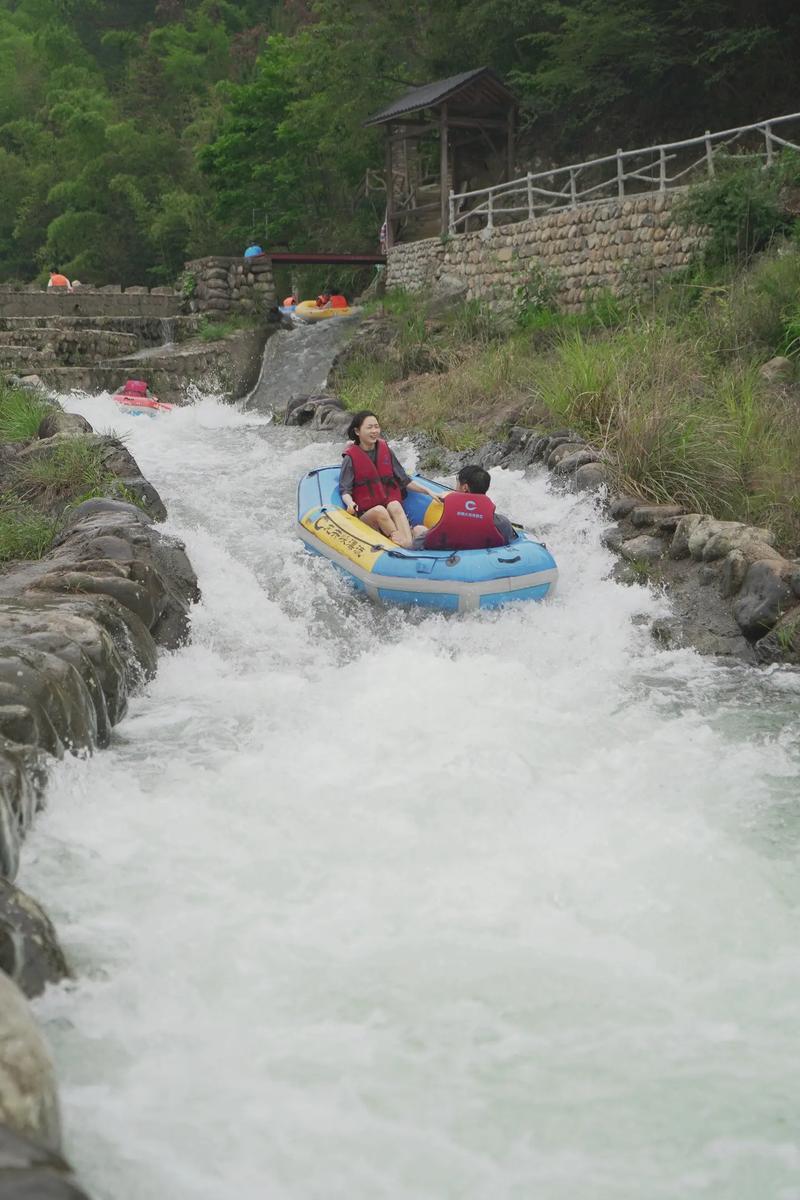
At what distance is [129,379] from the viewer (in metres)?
16.8

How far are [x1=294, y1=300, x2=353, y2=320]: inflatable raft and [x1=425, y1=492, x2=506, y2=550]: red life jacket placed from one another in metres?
12.6

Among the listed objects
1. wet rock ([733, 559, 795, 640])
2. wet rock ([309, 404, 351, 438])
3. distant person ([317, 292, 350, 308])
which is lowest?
wet rock ([733, 559, 795, 640])

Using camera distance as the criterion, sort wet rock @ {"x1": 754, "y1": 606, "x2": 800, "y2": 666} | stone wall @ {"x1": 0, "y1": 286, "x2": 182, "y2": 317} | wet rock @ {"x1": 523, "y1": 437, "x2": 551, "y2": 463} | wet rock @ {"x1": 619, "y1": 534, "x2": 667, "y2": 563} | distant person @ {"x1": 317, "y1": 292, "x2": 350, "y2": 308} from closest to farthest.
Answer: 1. wet rock @ {"x1": 754, "y1": 606, "x2": 800, "y2": 666}
2. wet rock @ {"x1": 619, "y1": 534, "x2": 667, "y2": 563}
3. wet rock @ {"x1": 523, "y1": 437, "x2": 551, "y2": 463}
4. distant person @ {"x1": 317, "y1": 292, "x2": 350, "y2": 308}
5. stone wall @ {"x1": 0, "y1": 286, "x2": 182, "y2": 317}

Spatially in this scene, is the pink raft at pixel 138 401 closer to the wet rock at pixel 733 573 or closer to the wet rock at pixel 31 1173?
the wet rock at pixel 733 573

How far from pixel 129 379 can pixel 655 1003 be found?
1469cm

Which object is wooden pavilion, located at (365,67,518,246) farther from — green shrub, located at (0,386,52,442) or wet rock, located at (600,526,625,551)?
wet rock, located at (600,526,625,551)

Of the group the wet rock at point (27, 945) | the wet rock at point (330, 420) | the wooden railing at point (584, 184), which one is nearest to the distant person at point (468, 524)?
the wet rock at point (27, 945)

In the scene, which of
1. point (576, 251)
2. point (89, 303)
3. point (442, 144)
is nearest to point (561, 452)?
point (576, 251)

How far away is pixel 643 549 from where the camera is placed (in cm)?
806

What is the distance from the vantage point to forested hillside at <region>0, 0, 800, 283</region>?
19078 millimetres

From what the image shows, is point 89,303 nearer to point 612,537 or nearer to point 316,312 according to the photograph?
point 316,312

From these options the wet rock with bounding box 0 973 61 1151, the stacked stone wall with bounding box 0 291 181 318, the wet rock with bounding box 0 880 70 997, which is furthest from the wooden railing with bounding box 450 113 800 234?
the wet rock with bounding box 0 973 61 1151

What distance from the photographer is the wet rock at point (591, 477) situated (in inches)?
356

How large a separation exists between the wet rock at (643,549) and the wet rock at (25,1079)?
5.96 meters
